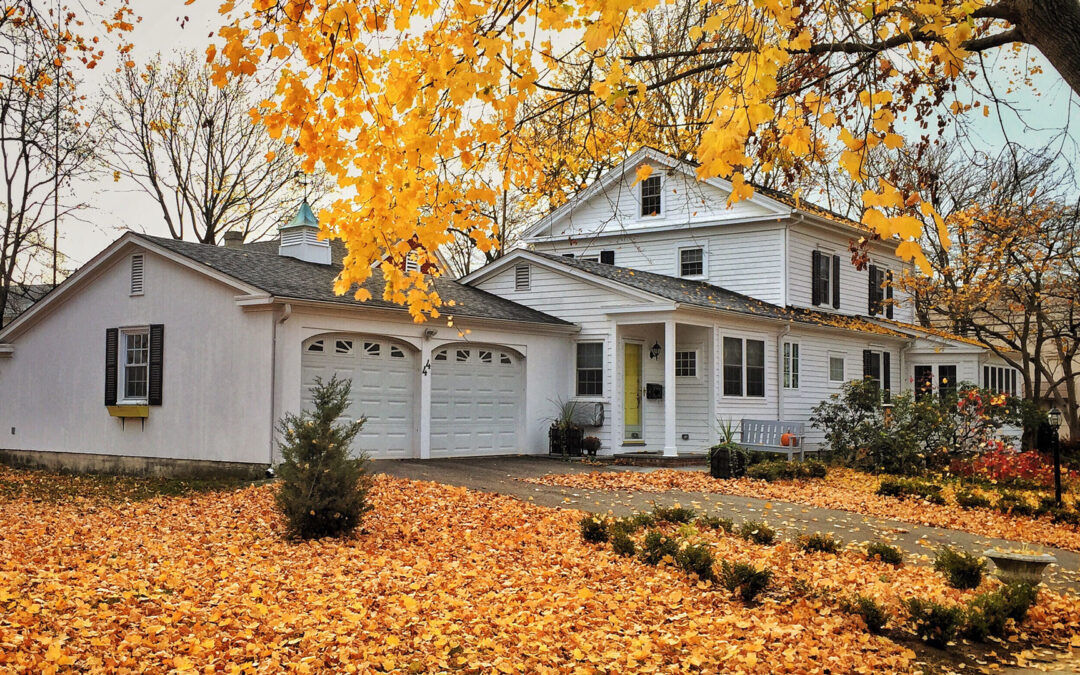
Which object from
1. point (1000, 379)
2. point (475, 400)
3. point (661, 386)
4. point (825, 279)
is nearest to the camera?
point (475, 400)

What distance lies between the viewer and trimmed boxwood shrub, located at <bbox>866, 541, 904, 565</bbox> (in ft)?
29.9

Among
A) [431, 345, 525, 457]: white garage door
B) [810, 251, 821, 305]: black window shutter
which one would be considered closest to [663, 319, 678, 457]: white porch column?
[431, 345, 525, 457]: white garage door

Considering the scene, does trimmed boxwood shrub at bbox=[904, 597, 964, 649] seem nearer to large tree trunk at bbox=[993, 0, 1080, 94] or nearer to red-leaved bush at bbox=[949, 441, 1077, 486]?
large tree trunk at bbox=[993, 0, 1080, 94]

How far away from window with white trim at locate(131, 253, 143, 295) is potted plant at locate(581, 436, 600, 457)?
30.2 ft

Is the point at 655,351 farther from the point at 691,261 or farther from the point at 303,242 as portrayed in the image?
the point at 303,242

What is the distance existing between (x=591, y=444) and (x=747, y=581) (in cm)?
1193

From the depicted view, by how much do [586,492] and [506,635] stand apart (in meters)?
7.47

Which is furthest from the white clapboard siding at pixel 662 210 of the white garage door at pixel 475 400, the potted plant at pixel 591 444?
the potted plant at pixel 591 444

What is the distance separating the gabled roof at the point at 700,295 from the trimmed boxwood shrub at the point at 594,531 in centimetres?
958

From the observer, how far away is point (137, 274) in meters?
18.2

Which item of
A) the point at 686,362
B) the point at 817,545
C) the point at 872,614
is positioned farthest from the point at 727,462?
the point at 872,614

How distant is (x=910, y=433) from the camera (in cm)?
1797

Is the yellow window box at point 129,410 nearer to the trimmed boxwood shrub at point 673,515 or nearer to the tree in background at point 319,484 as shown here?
the tree in background at point 319,484

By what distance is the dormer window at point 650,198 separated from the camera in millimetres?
24562
